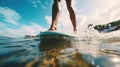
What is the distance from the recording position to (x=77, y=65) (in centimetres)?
166

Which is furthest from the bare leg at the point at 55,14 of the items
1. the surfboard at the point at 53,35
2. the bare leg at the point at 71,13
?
the bare leg at the point at 71,13

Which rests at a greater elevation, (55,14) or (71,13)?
(71,13)

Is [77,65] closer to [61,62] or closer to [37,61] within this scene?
[61,62]

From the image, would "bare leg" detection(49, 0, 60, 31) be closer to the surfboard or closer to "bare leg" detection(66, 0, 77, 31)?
the surfboard

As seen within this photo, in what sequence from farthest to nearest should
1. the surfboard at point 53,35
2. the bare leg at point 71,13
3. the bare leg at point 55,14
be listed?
the bare leg at point 71,13 → the bare leg at point 55,14 → the surfboard at point 53,35

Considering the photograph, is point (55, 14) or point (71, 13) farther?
point (71, 13)

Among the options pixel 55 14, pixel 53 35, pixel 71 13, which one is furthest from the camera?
pixel 71 13

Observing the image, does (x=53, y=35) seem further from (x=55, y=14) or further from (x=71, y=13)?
(x=71, y=13)

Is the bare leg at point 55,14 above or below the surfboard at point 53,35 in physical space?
above

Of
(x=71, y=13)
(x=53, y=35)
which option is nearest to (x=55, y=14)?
(x=53, y=35)

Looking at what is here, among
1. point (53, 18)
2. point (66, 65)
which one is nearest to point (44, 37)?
point (53, 18)

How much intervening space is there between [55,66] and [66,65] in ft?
0.37

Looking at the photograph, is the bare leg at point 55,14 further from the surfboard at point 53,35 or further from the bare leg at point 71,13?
the bare leg at point 71,13

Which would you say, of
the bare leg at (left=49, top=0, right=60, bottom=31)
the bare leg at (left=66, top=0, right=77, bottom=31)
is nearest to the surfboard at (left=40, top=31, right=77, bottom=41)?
the bare leg at (left=49, top=0, right=60, bottom=31)
